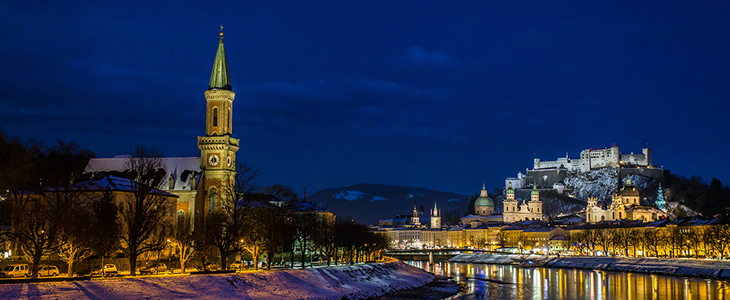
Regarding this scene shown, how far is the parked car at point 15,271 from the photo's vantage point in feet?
143

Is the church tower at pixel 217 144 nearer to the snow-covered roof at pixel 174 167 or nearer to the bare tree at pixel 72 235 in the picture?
the snow-covered roof at pixel 174 167

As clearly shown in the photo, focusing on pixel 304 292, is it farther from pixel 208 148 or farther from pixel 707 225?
pixel 707 225

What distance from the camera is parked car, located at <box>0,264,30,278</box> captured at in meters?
43.6

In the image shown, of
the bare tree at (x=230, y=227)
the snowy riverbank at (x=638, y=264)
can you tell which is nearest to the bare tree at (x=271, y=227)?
the bare tree at (x=230, y=227)

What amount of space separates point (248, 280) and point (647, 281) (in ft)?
172

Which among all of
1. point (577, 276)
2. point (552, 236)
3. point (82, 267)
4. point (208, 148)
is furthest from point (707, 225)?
point (82, 267)

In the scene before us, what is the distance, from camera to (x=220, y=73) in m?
85.8

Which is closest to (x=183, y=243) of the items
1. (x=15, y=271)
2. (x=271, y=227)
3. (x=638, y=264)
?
(x=271, y=227)

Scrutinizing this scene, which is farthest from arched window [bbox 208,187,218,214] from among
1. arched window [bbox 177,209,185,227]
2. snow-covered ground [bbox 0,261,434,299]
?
snow-covered ground [bbox 0,261,434,299]

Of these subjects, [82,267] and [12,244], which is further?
[12,244]

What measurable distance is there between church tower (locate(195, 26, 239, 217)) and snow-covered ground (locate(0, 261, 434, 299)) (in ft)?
66.6

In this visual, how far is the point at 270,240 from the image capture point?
64.2 m

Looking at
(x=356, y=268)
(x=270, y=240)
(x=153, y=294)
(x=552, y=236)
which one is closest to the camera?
(x=153, y=294)

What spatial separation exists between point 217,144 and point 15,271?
37484mm
